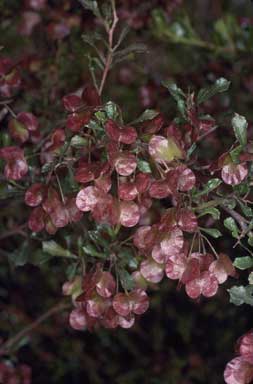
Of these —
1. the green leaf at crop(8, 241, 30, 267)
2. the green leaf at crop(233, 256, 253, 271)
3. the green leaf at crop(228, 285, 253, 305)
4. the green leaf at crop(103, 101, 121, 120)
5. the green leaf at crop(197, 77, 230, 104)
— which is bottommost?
the green leaf at crop(8, 241, 30, 267)

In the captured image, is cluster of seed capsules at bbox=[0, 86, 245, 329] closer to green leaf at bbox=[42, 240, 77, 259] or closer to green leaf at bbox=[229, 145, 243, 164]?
green leaf at bbox=[229, 145, 243, 164]

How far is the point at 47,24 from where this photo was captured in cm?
169

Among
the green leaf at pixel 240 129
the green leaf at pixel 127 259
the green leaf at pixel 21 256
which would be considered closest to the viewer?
the green leaf at pixel 240 129

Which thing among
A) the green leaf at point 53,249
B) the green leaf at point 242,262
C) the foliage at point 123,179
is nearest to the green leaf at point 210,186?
the foliage at point 123,179

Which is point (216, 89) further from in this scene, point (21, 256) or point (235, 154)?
point (21, 256)

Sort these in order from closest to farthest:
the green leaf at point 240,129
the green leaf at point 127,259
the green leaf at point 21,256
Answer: the green leaf at point 240,129 → the green leaf at point 127,259 → the green leaf at point 21,256

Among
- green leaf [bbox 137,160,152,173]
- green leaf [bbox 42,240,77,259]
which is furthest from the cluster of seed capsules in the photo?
green leaf [bbox 42,240,77,259]

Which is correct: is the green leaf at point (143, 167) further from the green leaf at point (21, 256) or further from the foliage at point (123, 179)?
the green leaf at point (21, 256)

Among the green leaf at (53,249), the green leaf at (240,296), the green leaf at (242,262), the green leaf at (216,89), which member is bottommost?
the green leaf at (53,249)

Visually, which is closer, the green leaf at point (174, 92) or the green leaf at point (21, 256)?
the green leaf at point (174, 92)

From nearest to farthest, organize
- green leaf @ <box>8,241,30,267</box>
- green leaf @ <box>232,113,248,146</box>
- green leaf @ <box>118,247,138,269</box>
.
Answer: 1. green leaf @ <box>232,113,248,146</box>
2. green leaf @ <box>118,247,138,269</box>
3. green leaf @ <box>8,241,30,267</box>

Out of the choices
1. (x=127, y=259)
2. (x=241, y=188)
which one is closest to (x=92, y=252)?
(x=127, y=259)

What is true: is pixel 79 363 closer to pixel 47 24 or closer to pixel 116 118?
pixel 47 24

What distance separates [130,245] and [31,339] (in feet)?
2.91
